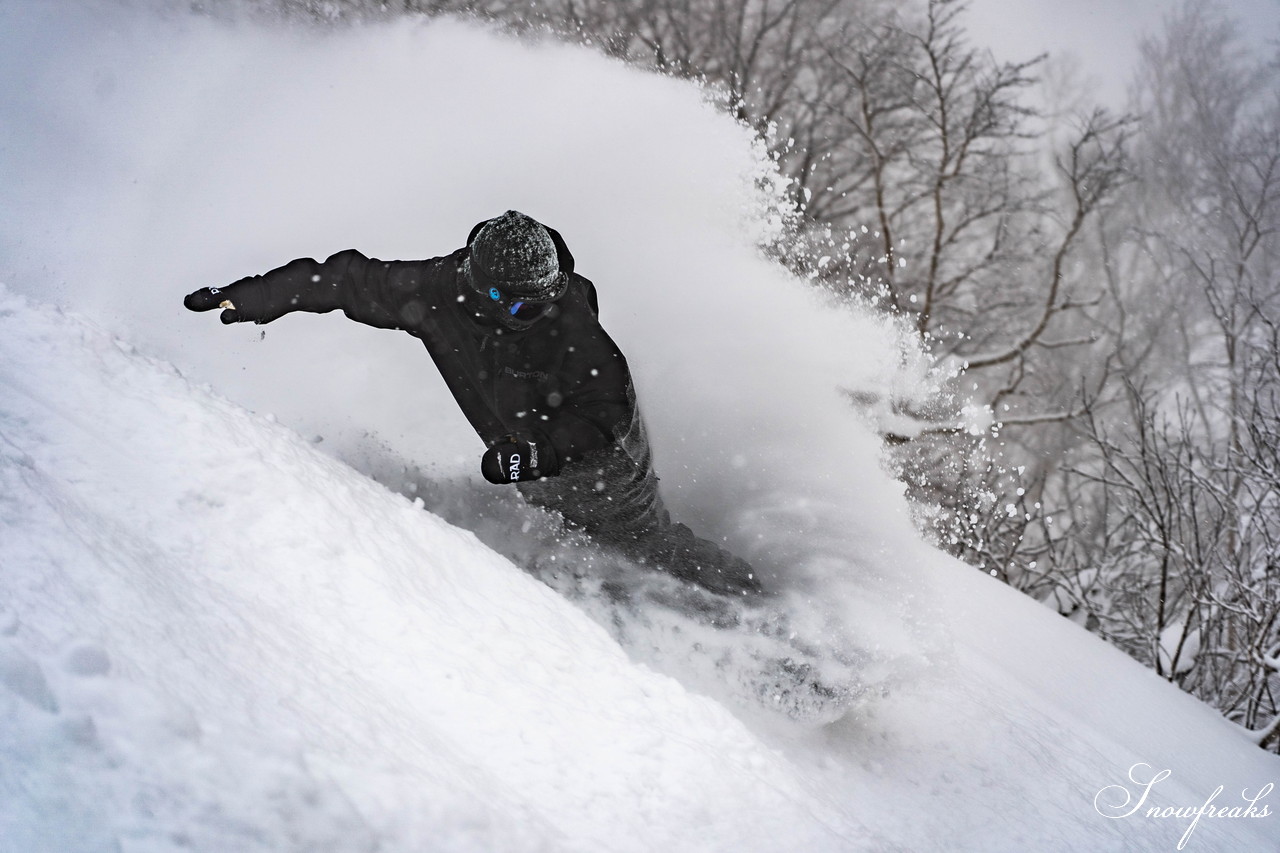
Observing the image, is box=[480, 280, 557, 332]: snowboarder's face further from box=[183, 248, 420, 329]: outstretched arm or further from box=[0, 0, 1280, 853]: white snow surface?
box=[0, 0, 1280, 853]: white snow surface

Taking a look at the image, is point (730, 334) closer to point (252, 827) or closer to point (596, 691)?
point (596, 691)

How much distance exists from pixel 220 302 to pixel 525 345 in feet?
4.44

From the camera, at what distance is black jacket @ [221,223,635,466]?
119 inches

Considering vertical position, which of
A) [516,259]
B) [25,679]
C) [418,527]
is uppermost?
[516,259]

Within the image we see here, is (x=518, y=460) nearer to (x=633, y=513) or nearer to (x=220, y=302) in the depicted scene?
(x=633, y=513)

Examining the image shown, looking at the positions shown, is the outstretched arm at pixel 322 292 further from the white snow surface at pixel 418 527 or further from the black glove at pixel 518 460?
the black glove at pixel 518 460

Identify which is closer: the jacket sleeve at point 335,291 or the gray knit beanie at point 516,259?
the gray knit beanie at point 516,259

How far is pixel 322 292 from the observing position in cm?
329

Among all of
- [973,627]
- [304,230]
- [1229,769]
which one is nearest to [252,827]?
[973,627]

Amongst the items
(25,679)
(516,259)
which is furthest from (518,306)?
(25,679)

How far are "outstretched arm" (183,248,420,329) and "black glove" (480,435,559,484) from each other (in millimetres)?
996

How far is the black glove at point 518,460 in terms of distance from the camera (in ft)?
8.46

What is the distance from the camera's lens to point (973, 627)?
3732 millimetres

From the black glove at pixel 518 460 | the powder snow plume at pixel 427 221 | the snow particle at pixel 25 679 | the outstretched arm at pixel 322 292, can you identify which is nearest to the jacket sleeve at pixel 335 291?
the outstretched arm at pixel 322 292
